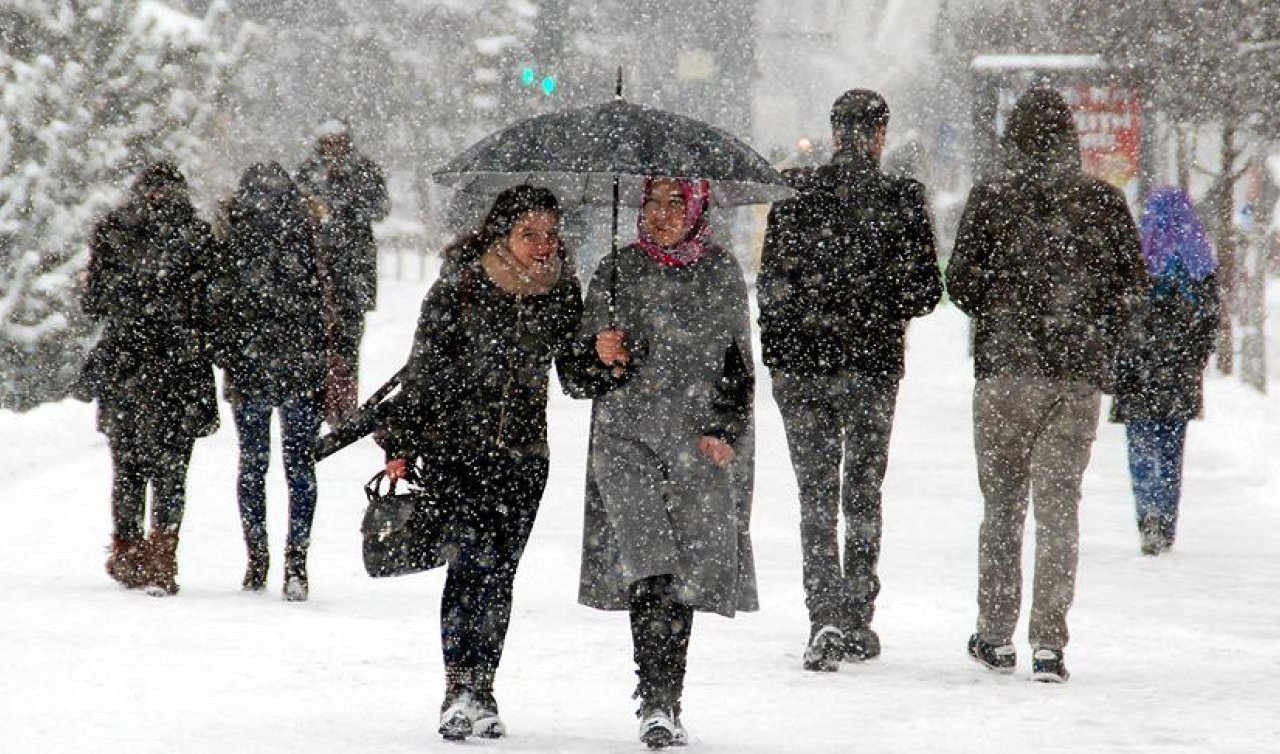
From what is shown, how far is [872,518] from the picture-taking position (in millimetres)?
8188

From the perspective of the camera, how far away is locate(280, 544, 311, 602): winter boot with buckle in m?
9.86

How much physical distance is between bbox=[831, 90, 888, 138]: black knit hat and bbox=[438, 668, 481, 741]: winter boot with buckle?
269cm

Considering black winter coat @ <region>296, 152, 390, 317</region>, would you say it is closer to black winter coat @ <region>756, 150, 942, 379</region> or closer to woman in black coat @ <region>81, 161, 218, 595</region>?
woman in black coat @ <region>81, 161, 218, 595</region>

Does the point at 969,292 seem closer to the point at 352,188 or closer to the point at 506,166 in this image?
the point at 506,166

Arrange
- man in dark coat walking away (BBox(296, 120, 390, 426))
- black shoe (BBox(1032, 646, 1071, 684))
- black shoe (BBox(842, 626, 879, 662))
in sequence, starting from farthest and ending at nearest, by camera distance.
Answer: man in dark coat walking away (BBox(296, 120, 390, 426)), black shoe (BBox(842, 626, 879, 662)), black shoe (BBox(1032, 646, 1071, 684))

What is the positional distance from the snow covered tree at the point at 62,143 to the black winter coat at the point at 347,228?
1093 cm

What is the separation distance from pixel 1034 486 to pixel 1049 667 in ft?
2.20

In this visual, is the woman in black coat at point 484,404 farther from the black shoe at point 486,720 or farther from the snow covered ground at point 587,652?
the snow covered ground at point 587,652

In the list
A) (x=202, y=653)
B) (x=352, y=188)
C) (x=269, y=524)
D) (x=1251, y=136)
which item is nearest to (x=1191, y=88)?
(x=1251, y=136)

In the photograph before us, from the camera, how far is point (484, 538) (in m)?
6.71

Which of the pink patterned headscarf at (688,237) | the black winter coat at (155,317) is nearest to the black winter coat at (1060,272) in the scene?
the pink patterned headscarf at (688,237)

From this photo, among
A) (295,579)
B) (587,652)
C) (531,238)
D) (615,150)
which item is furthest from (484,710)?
(295,579)

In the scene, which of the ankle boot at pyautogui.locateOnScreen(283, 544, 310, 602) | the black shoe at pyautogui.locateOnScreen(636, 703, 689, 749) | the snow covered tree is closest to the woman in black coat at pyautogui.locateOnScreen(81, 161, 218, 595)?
the ankle boot at pyautogui.locateOnScreen(283, 544, 310, 602)

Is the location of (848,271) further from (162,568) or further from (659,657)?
(162,568)
